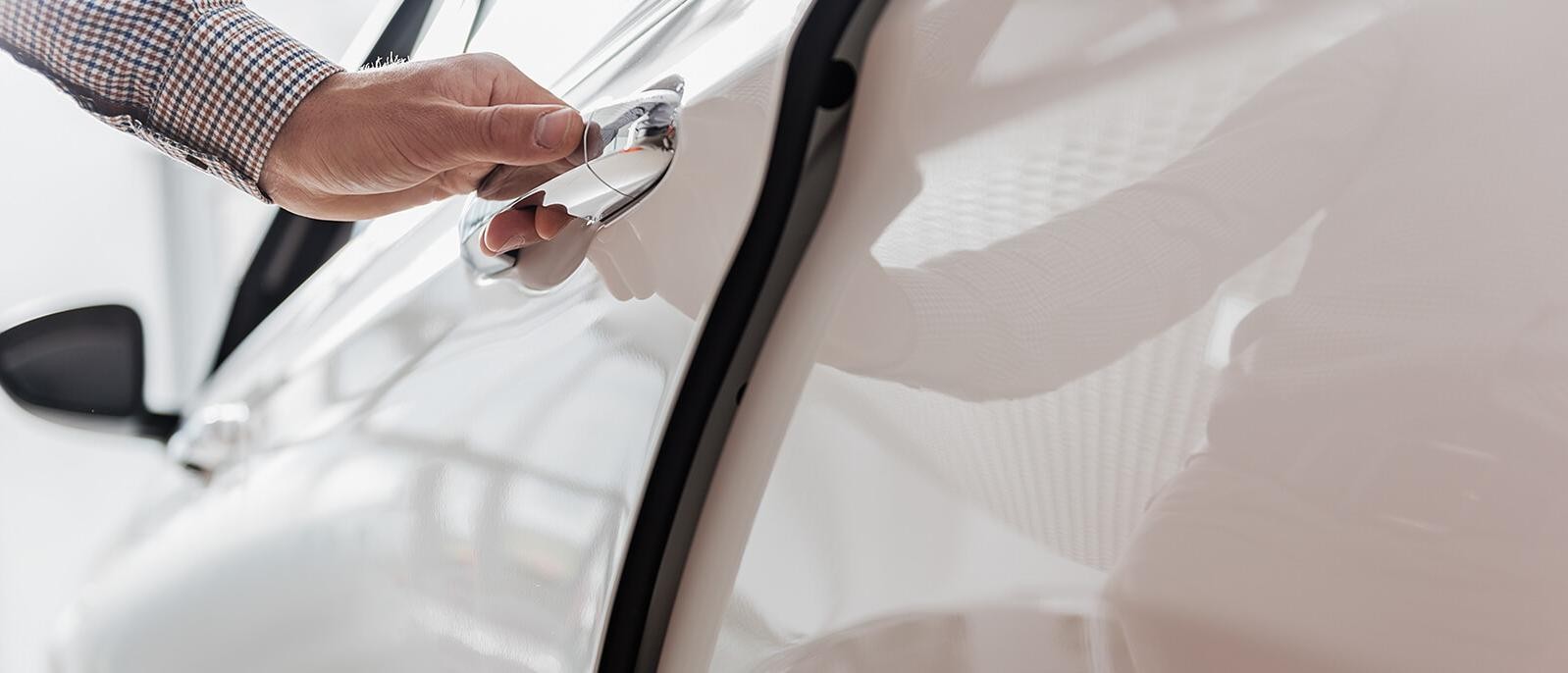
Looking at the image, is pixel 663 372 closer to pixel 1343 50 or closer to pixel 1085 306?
pixel 1085 306

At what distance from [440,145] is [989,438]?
63cm

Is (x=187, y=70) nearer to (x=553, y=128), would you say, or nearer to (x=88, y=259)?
(x=553, y=128)

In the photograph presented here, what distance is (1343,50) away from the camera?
0.38 m

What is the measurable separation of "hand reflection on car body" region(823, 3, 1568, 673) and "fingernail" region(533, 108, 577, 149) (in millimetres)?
436

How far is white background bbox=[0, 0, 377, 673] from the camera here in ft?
6.23

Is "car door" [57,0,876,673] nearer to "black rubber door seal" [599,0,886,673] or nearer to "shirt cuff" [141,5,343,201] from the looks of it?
"black rubber door seal" [599,0,886,673]

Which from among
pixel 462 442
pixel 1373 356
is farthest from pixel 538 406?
pixel 1373 356

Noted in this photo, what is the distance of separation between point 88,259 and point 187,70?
1.49m

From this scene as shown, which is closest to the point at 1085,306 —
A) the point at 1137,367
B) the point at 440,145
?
the point at 1137,367

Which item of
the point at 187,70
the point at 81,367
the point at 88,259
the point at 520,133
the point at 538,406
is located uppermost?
the point at 520,133

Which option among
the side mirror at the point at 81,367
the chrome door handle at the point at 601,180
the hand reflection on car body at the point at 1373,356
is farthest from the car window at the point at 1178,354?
the side mirror at the point at 81,367

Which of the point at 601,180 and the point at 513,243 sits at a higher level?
the point at 601,180

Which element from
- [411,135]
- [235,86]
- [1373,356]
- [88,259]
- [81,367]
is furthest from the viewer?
[88,259]

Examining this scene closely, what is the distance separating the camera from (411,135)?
3.09 feet
